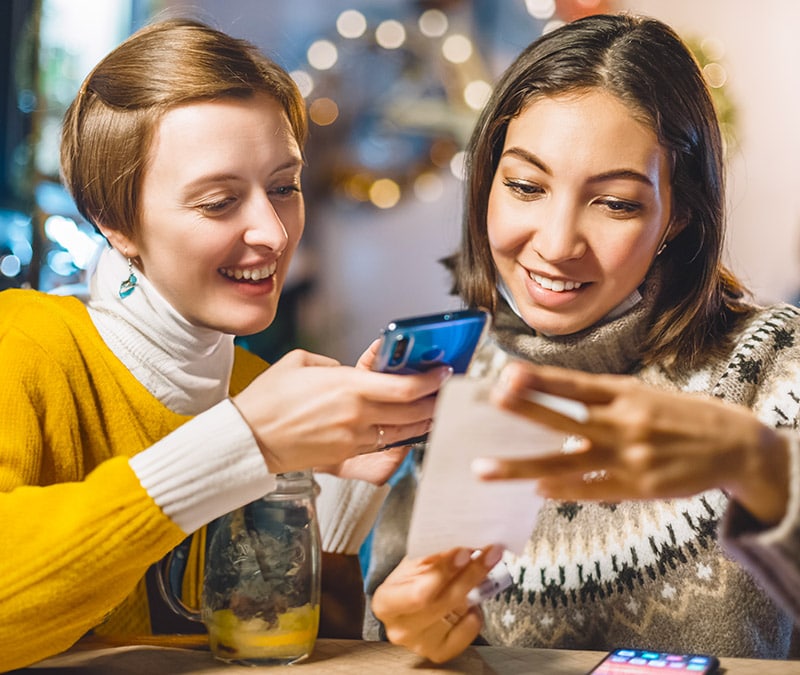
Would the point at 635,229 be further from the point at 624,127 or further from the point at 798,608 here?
the point at 798,608

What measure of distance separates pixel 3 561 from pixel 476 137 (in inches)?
32.3

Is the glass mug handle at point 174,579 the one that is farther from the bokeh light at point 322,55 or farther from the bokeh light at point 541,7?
the bokeh light at point 541,7

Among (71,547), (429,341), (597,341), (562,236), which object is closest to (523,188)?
(562,236)

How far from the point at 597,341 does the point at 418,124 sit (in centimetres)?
257

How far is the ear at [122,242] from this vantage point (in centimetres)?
111

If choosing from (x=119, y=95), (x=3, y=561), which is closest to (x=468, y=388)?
(x=3, y=561)

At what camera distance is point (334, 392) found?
854 millimetres

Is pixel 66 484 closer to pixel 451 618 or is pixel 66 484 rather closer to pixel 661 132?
pixel 451 618

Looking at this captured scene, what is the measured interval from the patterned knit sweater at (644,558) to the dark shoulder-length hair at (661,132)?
5cm

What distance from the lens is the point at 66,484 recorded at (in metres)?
0.90

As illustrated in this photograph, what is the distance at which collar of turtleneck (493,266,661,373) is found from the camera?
4.18 ft

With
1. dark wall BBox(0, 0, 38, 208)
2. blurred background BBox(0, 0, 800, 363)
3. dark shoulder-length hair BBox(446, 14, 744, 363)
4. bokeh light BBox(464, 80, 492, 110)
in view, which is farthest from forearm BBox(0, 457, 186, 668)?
bokeh light BBox(464, 80, 492, 110)

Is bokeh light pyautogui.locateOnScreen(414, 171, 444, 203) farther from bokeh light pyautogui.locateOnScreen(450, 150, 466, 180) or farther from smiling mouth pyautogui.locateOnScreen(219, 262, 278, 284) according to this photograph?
smiling mouth pyautogui.locateOnScreen(219, 262, 278, 284)

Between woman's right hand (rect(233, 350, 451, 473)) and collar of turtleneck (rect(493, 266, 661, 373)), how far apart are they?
437 millimetres
